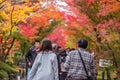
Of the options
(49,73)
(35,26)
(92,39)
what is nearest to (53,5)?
(35,26)

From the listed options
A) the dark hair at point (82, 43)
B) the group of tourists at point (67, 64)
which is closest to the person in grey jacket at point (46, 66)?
the group of tourists at point (67, 64)

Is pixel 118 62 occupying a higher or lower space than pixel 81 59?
lower

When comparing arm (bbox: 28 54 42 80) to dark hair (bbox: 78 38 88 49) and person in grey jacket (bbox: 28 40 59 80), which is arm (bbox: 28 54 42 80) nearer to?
person in grey jacket (bbox: 28 40 59 80)

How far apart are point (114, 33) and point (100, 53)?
3.84 feet

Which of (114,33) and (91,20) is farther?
(91,20)

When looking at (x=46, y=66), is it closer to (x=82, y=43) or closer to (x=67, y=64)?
(x=67, y=64)

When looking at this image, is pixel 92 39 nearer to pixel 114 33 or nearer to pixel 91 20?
pixel 91 20

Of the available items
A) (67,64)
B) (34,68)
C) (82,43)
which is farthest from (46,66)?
(82,43)

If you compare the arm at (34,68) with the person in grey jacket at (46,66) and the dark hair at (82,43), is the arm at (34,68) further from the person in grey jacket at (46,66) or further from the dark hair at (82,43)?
the dark hair at (82,43)

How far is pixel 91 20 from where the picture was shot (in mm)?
15047

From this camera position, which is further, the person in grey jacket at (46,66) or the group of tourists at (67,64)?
the person in grey jacket at (46,66)

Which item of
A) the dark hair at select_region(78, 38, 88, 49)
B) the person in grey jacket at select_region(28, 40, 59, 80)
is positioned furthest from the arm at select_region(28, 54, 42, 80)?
the dark hair at select_region(78, 38, 88, 49)

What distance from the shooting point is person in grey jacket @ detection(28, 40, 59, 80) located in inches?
286

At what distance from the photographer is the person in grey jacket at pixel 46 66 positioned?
7.26 m
